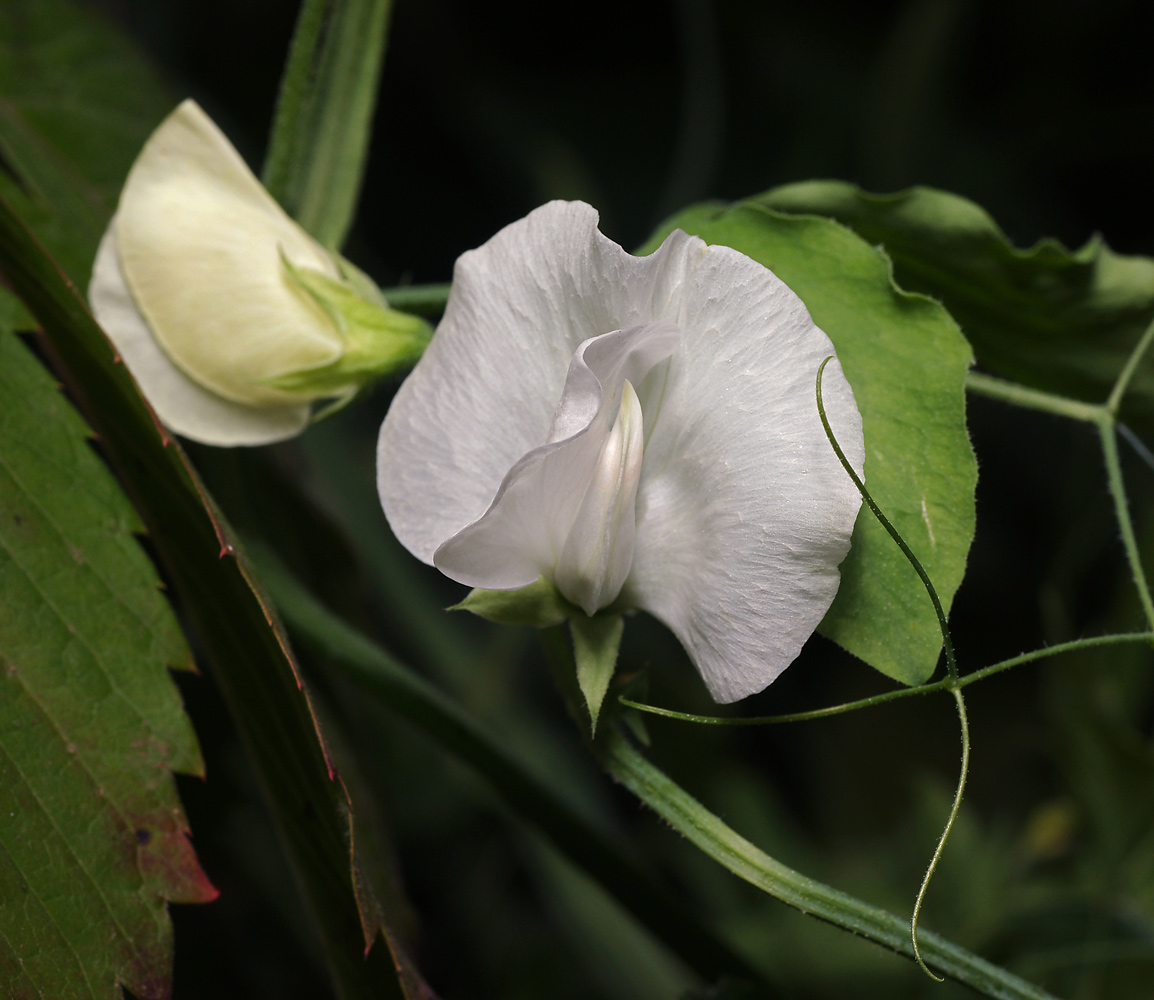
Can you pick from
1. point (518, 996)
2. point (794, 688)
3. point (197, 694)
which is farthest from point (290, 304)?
point (794, 688)

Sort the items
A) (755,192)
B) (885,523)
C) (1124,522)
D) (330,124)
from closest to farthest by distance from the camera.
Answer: (885,523), (1124,522), (330,124), (755,192)

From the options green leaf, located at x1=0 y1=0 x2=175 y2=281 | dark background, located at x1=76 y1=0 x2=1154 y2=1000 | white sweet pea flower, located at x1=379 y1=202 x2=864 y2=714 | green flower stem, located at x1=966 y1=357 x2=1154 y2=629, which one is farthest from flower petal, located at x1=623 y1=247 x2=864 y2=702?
dark background, located at x1=76 y1=0 x2=1154 y2=1000

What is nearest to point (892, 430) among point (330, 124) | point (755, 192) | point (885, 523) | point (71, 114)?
point (885, 523)

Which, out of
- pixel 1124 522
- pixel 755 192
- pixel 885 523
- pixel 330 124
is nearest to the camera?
pixel 885 523

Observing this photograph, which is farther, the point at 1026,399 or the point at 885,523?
the point at 1026,399

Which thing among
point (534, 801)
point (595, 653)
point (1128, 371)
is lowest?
point (534, 801)

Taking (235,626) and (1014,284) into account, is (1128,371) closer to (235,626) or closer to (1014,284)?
(1014,284)
